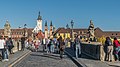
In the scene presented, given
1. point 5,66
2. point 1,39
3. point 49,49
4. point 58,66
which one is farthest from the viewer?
point 49,49

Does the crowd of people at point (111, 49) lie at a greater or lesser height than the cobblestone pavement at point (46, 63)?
greater

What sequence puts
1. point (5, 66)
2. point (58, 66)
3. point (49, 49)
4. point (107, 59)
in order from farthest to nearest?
point (49, 49), point (107, 59), point (58, 66), point (5, 66)

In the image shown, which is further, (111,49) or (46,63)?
(111,49)

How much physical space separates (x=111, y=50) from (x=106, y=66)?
14.4 ft

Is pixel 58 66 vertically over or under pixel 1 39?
under

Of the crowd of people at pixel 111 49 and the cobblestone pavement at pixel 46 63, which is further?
A: the crowd of people at pixel 111 49

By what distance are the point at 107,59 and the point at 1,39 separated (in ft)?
23.5

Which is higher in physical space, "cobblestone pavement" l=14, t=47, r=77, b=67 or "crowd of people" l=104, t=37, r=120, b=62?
"crowd of people" l=104, t=37, r=120, b=62

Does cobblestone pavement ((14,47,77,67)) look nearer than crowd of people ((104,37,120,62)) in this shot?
Yes

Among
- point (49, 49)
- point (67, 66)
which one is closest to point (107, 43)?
point (67, 66)

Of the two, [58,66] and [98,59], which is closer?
[58,66]

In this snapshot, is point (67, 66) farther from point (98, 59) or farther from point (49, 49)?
point (49, 49)

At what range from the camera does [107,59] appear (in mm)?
22016

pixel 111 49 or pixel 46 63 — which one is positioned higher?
pixel 111 49
